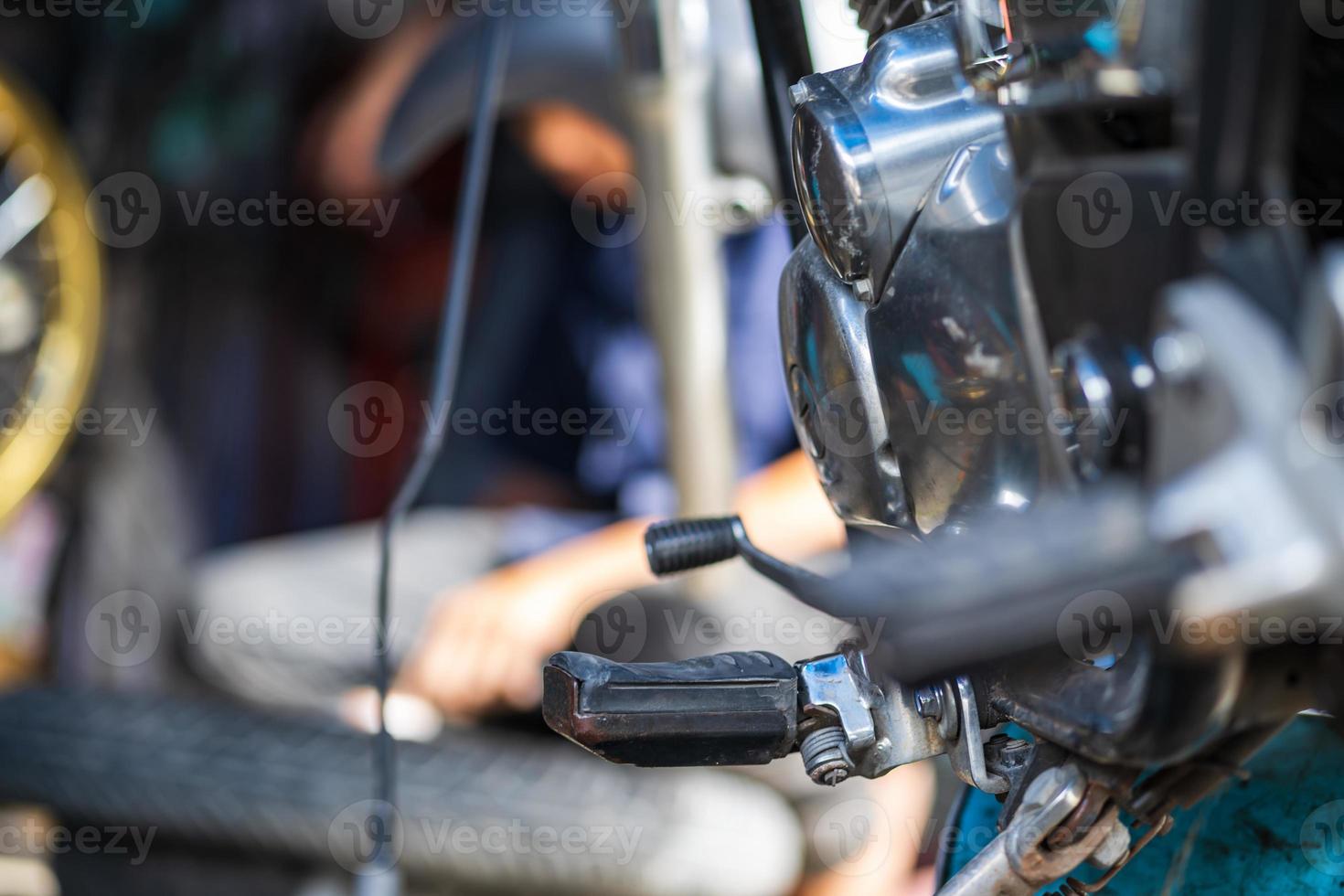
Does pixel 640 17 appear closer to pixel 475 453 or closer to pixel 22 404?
pixel 475 453

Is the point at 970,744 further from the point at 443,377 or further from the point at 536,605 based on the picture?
the point at 536,605

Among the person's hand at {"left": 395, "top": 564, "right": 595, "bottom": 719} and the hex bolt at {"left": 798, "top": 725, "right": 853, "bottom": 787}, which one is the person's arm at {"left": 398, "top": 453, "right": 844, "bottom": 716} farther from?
the hex bolt at {"left": 798, "top": 725, "right": 853, "bottom": 787}

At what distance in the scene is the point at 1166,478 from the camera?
0.27 metres

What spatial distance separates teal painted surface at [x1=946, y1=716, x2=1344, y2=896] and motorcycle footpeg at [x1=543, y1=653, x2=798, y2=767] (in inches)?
5.1

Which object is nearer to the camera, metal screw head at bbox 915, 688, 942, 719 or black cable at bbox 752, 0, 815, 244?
metal screw head at bbox 915, 688, 942, 719

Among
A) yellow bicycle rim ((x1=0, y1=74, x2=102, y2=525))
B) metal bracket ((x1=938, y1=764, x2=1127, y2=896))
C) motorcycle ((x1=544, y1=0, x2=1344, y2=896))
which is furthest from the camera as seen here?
yellow bicycle rim ((x1=0, y1=74, x2=102, y2=525))

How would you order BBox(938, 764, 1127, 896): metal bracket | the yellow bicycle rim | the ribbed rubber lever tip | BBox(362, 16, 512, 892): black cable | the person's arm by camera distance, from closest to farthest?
BBox(938, 764, 1127, 896): metal bracket < the ribbed rubber lever tip < BBox(362, 16, 512, 892): black cable < the person's arm < the yellow bicycle rim

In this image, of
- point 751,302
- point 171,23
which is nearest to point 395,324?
point 171,23

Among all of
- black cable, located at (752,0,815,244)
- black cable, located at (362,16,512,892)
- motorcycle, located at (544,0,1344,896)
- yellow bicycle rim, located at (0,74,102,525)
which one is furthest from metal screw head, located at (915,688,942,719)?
yellow bicycle rim, located at (0,74,102,525)

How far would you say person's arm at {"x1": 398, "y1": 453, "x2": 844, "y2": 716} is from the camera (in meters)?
1.45

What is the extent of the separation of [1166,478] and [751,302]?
4.68ft

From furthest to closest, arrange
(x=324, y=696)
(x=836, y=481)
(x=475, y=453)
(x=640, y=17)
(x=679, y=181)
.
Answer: (x=475, y=453)
(x=324, y=696)
(x=679, y=181)
(x=640, y=17)
(x=836, y=481)

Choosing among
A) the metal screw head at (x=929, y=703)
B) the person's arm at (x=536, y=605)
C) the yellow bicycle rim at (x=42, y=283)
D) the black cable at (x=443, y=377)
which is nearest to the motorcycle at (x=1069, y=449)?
the metal screw head at (x=929, y=703)

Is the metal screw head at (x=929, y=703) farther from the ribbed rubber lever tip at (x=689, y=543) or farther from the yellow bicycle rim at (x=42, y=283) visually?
the yellow bicycle rim at (x=42, y=283)
